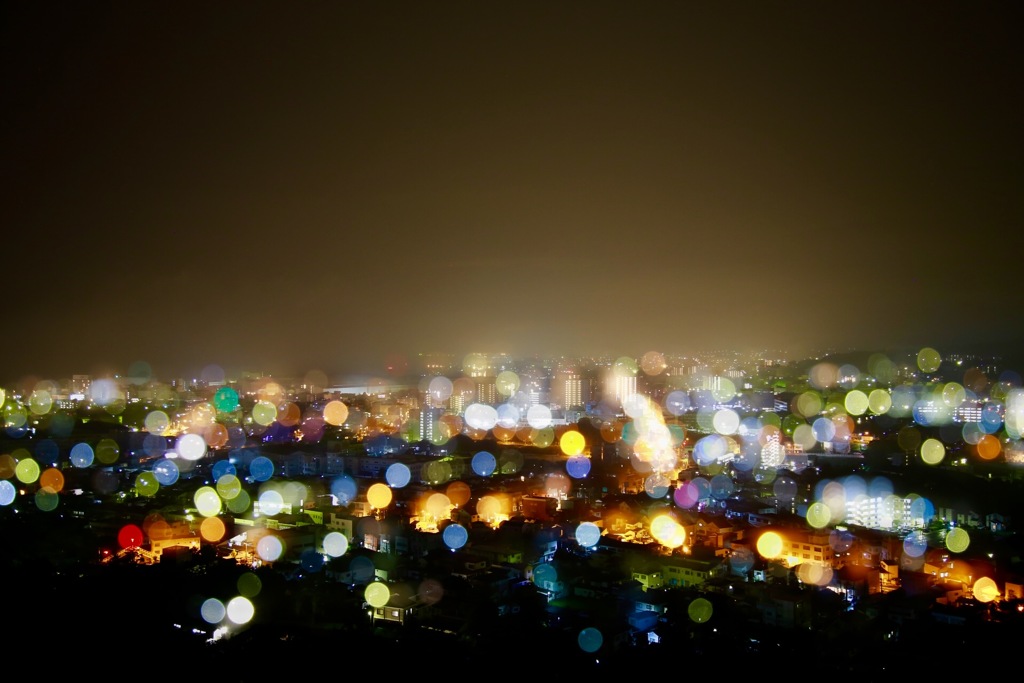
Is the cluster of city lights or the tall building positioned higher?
the tall building

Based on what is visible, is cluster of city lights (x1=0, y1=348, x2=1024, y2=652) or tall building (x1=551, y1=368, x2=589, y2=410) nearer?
cluster of city lights (x1=0, y1=348, x2=1024, y2=652)

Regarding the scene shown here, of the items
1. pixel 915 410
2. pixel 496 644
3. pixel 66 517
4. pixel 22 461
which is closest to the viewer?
pixel 496 644

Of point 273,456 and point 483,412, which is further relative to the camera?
point 483,412

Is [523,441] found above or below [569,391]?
below

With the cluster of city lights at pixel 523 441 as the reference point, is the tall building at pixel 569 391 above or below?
above

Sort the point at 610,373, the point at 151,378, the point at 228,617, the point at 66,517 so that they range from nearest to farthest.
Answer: the point at 228,617 < the point at 66,517 < the point at 610,373 < the point at 151,378

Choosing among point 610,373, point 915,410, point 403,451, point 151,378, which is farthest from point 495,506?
point 151,378

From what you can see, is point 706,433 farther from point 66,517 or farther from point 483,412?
point 66,517

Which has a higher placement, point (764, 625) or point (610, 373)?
point (610, 373)

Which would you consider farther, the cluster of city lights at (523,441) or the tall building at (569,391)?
the tall building at (569,391)

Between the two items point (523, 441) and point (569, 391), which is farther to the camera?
point (569, 391)
